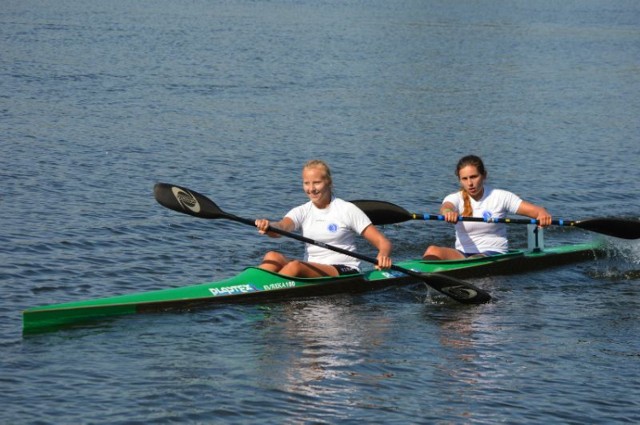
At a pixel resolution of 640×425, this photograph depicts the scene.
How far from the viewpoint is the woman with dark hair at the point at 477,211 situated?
12242mm

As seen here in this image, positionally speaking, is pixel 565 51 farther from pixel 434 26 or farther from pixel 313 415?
pixel 313 415

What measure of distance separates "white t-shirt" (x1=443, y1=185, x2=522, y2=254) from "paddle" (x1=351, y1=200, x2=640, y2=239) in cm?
16

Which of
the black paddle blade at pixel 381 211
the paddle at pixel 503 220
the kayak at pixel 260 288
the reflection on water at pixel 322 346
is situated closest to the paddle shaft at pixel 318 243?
the kayak at pixel 260 288

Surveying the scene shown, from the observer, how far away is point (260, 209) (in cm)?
1609

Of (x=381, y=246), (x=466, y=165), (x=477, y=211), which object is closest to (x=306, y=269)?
(x=381, y=246)

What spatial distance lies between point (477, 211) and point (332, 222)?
2.13 metres

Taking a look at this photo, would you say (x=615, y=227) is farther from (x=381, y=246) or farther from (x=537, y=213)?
(x=381, y=246)

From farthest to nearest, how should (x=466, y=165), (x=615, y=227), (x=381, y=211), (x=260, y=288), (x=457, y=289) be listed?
(x=615, y=227) < (x=381, y=211) < (x=466, y=165) < (x=457, y=289) < (x=260, y=288)

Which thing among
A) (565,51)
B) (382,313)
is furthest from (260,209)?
(565,51)

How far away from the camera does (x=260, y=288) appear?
36.5 ft

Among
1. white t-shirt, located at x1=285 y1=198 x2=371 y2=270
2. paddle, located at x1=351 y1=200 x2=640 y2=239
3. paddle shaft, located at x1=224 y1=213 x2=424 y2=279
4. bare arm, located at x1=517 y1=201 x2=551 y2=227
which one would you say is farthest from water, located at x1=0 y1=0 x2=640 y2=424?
bare arm, located at x1=517 y1=201 x2=551 y2=227

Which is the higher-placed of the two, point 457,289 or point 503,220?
point 503,220

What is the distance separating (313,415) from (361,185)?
1016 centimetres

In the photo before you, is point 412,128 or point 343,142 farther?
point 412,128
